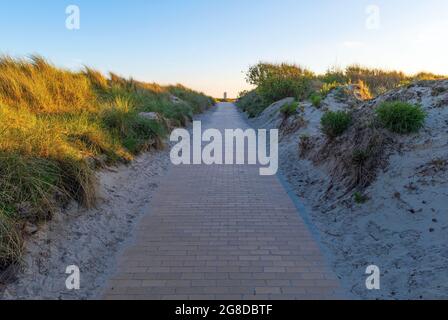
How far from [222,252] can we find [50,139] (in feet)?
11.3

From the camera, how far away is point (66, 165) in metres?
5.82

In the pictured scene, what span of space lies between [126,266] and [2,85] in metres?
7.12

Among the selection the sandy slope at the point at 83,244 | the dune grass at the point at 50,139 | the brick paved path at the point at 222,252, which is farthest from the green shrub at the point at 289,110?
the sandy slope at the point at 83,244

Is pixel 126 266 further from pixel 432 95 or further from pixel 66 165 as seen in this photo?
pixel 432 95

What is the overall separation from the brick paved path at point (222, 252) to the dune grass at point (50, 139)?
126 centimetres

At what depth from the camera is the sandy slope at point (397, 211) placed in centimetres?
418

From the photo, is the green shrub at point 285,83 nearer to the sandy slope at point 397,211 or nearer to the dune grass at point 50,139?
the dune grass at point 50,139

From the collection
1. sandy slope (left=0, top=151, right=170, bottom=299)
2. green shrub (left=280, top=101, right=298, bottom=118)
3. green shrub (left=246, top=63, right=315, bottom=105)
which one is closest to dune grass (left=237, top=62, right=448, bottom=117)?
green shrub (left=246, top=63, right=315, bottom=105)

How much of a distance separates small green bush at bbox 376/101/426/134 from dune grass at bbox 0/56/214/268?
17.6 feet

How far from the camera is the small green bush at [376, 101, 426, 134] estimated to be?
22.1 feet

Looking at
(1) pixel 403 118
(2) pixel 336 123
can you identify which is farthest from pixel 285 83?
(1) pixel 403 118

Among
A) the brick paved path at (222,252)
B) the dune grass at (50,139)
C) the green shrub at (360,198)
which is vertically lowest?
the brick paved path at (222,252)

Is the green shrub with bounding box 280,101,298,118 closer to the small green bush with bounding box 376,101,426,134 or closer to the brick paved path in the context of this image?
the brick paved path
